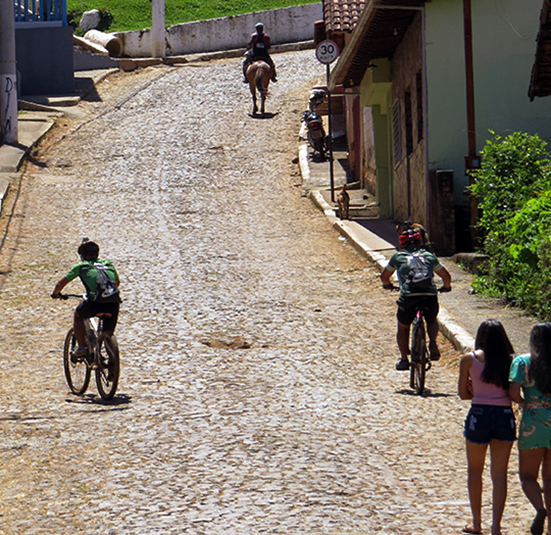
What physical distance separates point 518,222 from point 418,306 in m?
2.80

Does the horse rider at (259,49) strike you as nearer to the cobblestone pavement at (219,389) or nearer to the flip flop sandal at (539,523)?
the cobblestone pavement at (219,389)

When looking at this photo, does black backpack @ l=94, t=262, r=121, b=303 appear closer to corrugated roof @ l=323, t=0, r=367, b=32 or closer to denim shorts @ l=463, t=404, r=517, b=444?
denim shorts @ l=463, t=404, r=517, b=444

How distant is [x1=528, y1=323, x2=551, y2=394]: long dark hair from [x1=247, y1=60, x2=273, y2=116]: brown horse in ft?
79.6

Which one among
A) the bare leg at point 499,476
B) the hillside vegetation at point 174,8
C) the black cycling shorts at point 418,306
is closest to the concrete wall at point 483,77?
the black cycling shorts at point 418,306

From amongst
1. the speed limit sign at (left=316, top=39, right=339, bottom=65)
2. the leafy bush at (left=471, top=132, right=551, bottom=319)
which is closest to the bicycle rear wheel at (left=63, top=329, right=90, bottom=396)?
the leafy bush at (left=471, top=132, right=551, bottom=319)

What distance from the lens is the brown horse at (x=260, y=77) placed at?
29.1 m

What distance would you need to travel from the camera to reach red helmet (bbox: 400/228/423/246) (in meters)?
9.46

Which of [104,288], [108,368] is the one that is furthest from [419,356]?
[104,288]

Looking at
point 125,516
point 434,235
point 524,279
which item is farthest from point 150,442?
point 434,235

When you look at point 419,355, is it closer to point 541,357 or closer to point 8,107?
point 541,357

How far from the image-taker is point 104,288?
921 centimetres

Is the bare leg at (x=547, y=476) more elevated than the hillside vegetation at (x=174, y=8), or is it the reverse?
the hillside vegetation at (x=174, y=8)

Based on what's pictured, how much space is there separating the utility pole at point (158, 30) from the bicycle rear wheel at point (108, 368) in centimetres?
3025

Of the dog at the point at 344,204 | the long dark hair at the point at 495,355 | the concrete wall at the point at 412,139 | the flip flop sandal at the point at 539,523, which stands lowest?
the flip flop sandal at the point at 539,523
